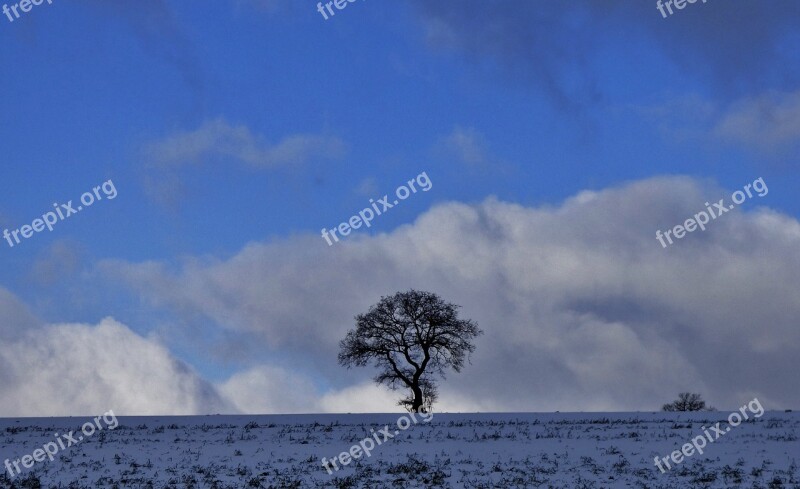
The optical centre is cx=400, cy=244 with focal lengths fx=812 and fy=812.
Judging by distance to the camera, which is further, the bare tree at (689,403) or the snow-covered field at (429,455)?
the bare tree at (689,403)

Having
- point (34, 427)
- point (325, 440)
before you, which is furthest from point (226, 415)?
point (325, 440)

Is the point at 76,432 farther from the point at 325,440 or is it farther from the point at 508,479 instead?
the point at 508,479

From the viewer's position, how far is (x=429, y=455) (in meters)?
30.1

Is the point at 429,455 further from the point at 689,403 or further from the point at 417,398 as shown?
the point at 689,403

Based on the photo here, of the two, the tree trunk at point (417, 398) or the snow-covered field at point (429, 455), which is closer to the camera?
the snow-covered field at point (429, 455)

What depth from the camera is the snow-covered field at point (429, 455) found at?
25.4 meters

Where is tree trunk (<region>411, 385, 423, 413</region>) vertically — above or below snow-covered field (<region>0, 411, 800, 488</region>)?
above

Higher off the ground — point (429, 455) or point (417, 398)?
point (417, 398)

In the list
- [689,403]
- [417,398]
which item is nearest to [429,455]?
[417,398]

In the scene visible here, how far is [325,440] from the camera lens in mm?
35312

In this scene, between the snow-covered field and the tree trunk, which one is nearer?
the snow-covered field

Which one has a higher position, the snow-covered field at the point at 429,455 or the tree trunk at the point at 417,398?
the tree trunk at the point at 417,398

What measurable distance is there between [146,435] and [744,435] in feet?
88.5

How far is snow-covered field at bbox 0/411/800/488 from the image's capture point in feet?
83.4
